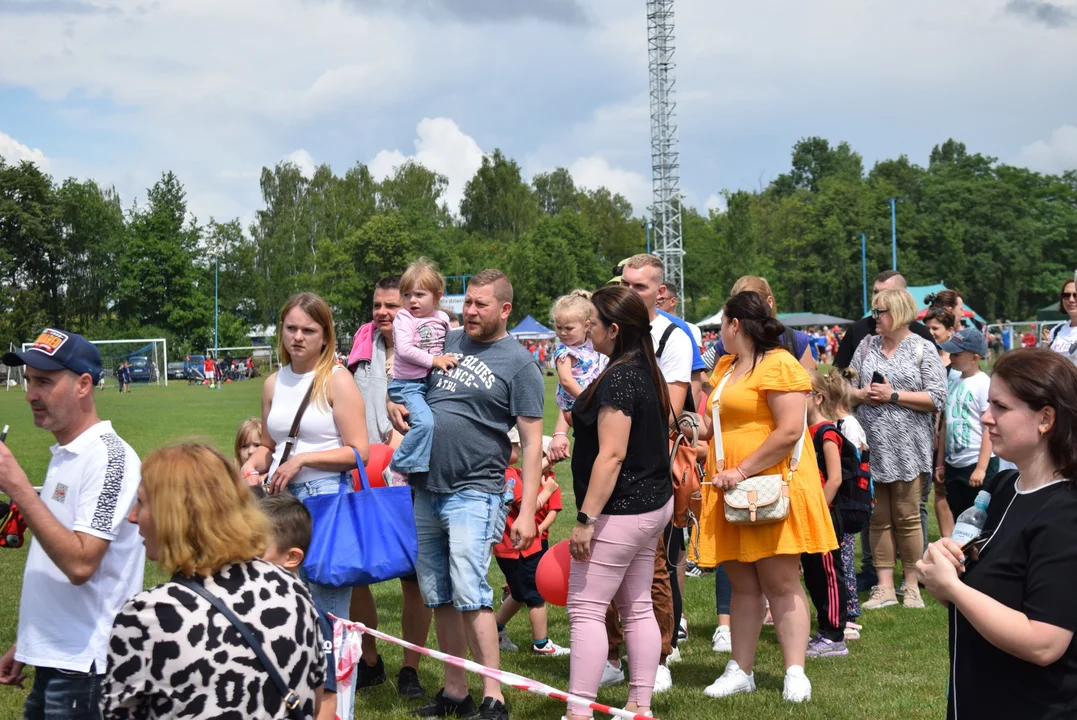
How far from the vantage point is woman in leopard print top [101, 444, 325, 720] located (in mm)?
2365

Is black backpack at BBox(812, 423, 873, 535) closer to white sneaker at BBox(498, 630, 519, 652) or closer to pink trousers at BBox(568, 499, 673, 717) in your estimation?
white sneaker at BBox(498, 630, 519, 652)

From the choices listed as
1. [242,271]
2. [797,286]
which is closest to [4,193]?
[242,271]

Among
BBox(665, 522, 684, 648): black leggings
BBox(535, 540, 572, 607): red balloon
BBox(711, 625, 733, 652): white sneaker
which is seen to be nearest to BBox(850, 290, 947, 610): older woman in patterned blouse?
BBox(711, 625, 733, 652): white sneaker

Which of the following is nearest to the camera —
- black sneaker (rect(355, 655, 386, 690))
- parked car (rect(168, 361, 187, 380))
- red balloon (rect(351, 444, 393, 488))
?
black sneaker (rect(355, 655, 386, 690))

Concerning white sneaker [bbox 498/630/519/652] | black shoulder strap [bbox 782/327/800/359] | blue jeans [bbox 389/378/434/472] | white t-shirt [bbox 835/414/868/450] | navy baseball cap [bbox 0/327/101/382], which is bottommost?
white sneaker [bbox 498/630/519/652]

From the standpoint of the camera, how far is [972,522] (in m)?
2.62

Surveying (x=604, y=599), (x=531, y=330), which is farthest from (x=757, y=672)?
(x=531, y=330)

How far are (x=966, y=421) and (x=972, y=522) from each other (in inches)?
229

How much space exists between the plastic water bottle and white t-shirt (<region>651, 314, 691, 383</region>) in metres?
3.07

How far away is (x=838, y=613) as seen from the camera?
21.4 feet

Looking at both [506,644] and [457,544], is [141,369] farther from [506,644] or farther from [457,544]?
[457,544]

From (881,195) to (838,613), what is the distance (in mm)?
81664

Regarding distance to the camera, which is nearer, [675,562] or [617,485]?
[617,485]

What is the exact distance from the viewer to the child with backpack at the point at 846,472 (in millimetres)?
6852
